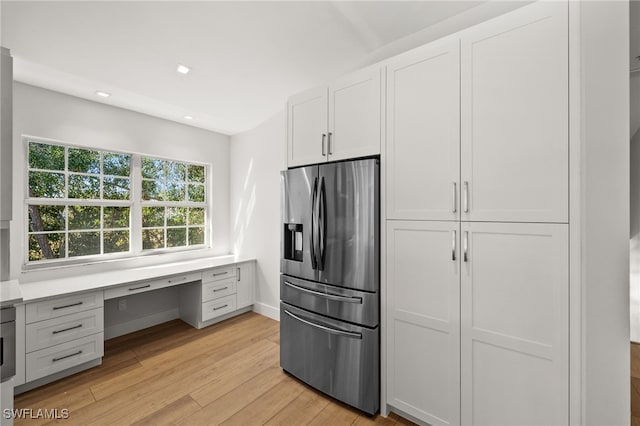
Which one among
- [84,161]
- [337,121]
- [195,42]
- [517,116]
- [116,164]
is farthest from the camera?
[116,164]

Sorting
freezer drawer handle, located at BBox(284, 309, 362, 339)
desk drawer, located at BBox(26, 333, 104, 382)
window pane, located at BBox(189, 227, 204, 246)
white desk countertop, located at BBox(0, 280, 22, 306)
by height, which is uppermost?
window pane, located at BBox(189, 227, 204, 246)

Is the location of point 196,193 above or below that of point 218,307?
above

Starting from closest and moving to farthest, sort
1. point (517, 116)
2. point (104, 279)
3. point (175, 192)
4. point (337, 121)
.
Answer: point (517, 116) < point (337, 121) < point (104, 279) < point (175, 192)

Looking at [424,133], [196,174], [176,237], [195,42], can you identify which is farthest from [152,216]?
[424,133]

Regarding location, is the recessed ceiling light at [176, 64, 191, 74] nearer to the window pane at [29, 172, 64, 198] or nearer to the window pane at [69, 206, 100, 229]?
the window pane at [29, 172, 64, 198]

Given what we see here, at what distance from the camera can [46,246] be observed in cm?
283

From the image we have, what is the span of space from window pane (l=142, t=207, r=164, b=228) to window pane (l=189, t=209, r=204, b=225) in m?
0.40

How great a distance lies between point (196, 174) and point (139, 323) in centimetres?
204

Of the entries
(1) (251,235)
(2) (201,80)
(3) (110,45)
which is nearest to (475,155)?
(2) (201,80)

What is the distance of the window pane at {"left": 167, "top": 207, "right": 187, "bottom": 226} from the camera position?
383 centimetres

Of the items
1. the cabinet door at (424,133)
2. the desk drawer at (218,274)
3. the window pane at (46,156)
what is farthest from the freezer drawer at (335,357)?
the window pane at (46,156)

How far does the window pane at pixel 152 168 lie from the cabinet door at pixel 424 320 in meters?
3.19

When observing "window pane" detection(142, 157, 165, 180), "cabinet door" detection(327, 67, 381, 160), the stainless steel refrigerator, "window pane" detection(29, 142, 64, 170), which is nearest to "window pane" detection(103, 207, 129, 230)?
"window pane" detection(142, 157, 165, 180)

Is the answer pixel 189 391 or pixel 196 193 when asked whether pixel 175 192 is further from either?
pixel 189 391
